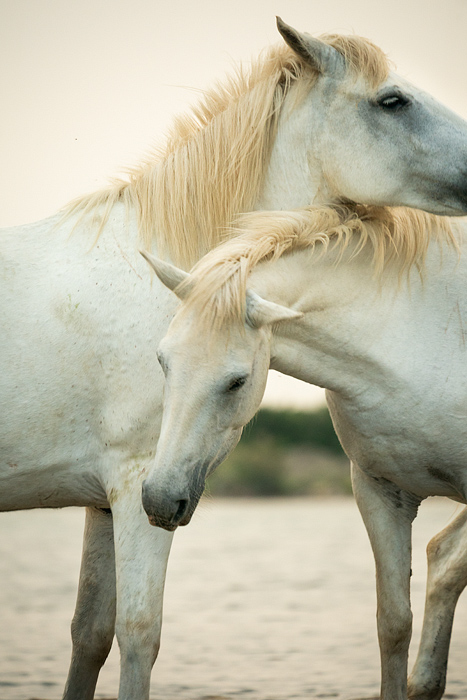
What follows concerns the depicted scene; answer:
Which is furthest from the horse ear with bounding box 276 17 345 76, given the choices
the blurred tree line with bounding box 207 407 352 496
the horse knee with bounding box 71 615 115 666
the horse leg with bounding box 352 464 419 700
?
the blurred tree line with bounding box 207 407 352 496

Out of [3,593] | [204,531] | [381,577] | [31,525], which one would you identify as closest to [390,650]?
[381,577]

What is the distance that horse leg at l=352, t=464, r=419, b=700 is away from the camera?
10.4 feet

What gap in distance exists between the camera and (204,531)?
11328 millimetres

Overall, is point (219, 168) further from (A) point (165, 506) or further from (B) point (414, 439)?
(A) point (165, 506)

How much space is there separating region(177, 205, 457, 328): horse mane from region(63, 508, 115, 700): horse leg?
1.36m

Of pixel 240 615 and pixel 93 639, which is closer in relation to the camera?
pixel 93 639

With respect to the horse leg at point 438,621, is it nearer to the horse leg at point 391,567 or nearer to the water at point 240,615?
the water at point 240,615

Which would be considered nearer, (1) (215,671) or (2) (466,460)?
(2) (466,460)

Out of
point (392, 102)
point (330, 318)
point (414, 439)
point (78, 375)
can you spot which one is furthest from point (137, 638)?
point (392, 102)

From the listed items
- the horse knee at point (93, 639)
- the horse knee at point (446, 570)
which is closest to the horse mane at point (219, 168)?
the horse knee at point (93, 639)

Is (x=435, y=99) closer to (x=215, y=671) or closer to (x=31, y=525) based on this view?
(x=215, y=671)

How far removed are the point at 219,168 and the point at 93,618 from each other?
1975 mm

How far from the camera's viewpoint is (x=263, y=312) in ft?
8.02

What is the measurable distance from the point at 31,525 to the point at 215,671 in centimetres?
867
